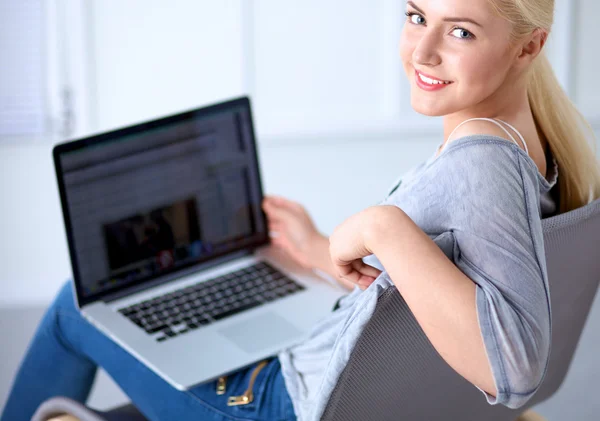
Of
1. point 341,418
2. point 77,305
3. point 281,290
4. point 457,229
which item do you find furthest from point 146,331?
point 457,229

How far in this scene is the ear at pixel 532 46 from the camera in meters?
0.89

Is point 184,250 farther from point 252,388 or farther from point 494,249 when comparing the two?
point 494,249

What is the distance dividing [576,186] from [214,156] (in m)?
0.66

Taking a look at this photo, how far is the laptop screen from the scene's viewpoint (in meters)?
1.28

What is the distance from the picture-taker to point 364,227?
0.85 meters

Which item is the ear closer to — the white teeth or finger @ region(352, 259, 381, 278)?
the white teeth

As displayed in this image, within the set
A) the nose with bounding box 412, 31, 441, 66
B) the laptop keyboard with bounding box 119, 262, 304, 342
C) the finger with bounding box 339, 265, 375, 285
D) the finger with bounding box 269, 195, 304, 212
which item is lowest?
the laptop keyboard with bounding box 119, 262, 304, 342

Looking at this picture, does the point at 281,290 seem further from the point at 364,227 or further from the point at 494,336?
the point at 494,336

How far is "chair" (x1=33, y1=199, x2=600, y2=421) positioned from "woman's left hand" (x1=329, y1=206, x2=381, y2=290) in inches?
3.2

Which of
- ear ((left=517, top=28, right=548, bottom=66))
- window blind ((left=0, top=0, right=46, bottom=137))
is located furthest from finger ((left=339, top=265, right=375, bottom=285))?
window blind ((left=0, top=0, right=46, bottom=137))

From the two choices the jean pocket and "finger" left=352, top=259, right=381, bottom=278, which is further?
the jean pocket

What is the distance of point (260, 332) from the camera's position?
49.9 inches

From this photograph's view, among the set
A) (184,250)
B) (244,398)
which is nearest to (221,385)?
(244,398)

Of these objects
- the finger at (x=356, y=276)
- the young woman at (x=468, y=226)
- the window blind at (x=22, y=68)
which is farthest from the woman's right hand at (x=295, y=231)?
the window blind at (x=22, y=68)
